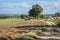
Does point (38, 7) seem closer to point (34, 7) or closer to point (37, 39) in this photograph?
point (34, 7)

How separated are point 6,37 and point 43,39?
5.53m

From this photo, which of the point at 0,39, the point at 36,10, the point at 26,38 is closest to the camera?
the point at 26,38

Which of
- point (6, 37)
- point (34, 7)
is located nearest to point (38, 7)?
point (34, 7)

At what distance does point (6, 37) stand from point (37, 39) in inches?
186

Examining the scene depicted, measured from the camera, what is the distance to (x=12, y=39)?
3006 cm

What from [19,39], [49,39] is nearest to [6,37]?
[19,39]

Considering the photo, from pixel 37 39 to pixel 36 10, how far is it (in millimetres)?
96100

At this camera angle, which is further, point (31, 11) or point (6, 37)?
point (31, 11)

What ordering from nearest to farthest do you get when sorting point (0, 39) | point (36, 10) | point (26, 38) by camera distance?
1. point (26, 38)
2. point (0, 39)
3. point (36, 10)

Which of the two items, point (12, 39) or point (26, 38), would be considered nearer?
point (26, 38)

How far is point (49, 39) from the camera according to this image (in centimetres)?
2697

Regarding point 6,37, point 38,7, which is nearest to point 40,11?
point 38,7

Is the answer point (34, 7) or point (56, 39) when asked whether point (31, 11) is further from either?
point (56, 39)

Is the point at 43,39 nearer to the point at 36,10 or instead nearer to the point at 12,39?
the point at 12,39
